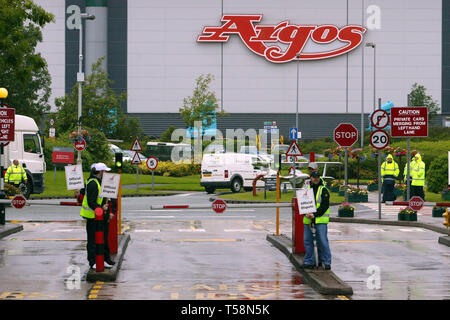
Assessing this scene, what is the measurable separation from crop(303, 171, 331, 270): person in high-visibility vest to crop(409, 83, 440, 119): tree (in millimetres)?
63251

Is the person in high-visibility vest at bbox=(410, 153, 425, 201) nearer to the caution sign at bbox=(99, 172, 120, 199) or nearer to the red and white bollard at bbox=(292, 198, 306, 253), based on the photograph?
the red and white bollard at bbox=(292, 198, 306, 253)

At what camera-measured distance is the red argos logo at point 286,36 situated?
76312 millimetres

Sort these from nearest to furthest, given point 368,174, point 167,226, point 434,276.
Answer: point 434,276, point 167,226, point 368,174

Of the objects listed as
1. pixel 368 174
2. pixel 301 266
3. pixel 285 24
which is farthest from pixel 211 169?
pixel 285 24

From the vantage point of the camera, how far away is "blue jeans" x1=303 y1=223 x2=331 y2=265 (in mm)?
13031

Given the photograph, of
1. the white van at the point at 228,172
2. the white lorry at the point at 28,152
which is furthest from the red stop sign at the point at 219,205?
the white van at the point at 228,172

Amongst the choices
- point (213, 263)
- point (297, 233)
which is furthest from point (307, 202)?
point (213, 263)

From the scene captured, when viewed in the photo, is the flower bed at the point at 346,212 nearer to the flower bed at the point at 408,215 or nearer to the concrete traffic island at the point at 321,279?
the flower bed at the point at 408,215

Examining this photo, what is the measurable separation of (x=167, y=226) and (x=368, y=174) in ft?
88.3

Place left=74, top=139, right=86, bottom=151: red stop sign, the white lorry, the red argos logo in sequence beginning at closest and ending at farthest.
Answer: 1. the white lorry
2. left=74, top=139, right=86, bottom=151: red stop sign
3. the red argos logo

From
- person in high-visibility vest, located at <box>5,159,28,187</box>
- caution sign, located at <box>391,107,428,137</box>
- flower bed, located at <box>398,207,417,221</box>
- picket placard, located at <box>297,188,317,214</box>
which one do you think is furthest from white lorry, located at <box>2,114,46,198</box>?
picket placard, located at <box>297,188,317,214</box>

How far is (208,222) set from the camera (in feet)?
78.5

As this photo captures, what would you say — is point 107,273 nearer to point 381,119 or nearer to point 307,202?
point 307,202

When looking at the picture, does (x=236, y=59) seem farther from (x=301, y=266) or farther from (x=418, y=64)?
(x=301, y=266)
